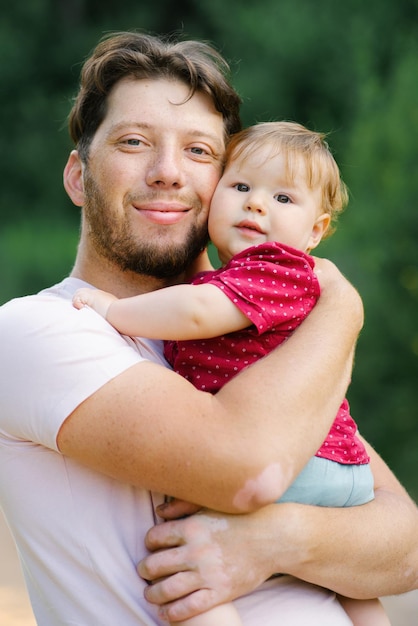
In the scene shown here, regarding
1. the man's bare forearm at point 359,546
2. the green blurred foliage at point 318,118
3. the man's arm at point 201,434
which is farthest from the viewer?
the green blurred foliage at point 318,118

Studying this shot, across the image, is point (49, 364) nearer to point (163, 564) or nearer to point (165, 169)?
point (163, 564)

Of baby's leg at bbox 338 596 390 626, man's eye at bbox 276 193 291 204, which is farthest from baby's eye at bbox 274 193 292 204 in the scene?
baby's leg at bbox 338 596 390 626

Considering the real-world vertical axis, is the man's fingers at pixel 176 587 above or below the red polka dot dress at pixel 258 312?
below

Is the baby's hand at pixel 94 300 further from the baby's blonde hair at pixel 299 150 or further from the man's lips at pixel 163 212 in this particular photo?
the baby's blonde hair at pixel 299 150

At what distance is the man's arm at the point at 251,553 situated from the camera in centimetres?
171

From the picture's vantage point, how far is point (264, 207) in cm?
204

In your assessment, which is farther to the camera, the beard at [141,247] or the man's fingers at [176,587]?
the beard at [141,247]

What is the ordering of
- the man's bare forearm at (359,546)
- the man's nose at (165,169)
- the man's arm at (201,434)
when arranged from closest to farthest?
the man's arm at (201,434)
the man's bare forearm at (359,546)
the man's nose at (165,169)

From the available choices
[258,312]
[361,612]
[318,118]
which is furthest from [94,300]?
[318,118]

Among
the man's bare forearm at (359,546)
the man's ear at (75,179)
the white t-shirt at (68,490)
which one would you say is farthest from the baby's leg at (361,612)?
the man's ear at (75,179)

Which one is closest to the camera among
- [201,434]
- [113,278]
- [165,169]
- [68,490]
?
[201,434]

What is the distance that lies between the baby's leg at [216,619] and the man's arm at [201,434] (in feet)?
0.60

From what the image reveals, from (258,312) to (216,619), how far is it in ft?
1.82

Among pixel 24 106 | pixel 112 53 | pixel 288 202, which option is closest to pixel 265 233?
pixel 288 202
